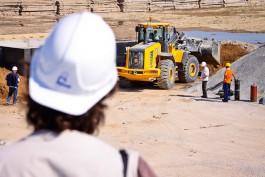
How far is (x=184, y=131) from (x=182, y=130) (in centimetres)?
12

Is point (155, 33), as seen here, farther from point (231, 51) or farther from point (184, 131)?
point (231, 51)

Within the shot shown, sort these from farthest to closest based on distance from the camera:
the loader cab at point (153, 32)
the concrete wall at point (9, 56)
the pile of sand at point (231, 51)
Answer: the pile of sand at point (231, 51) → the loader cab at point (153, 32) → the concrete wall at point (9, 56)

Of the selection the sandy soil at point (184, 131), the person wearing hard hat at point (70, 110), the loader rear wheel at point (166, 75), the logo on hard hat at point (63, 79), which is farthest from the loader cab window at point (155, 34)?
the logo on hard hat at point (63, 79)

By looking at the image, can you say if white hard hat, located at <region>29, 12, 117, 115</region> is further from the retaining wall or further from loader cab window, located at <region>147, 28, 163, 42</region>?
the retaining wall

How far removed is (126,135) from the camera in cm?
1380

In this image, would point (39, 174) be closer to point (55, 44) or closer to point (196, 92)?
point (55, 44)

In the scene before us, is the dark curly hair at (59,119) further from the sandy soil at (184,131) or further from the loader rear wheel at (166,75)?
the loader rear wheel at (166,75)

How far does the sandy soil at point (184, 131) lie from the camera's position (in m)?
Result: 11.1

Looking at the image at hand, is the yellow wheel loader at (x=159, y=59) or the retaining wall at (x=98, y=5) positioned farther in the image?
the retaining wall at (x=98, y=5)

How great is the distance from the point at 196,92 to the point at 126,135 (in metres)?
7.08

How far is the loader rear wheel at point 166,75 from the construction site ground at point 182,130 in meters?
0.25

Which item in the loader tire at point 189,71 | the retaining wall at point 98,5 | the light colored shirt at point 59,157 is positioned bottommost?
the loader tire at point 189,71

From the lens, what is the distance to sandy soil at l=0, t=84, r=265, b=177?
1106 centimetres

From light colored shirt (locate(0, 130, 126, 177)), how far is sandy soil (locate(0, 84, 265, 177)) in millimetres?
7863
